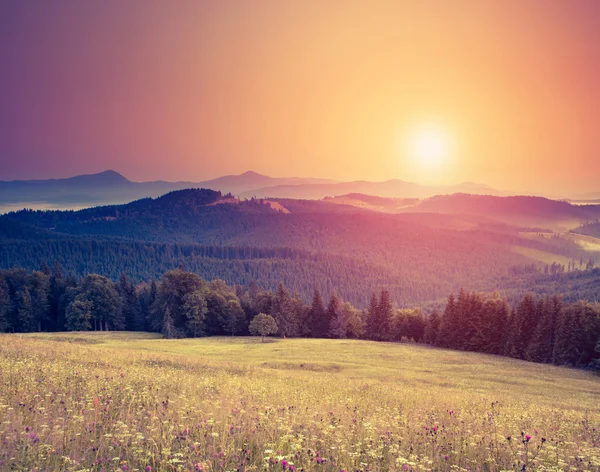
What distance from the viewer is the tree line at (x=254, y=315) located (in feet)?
238

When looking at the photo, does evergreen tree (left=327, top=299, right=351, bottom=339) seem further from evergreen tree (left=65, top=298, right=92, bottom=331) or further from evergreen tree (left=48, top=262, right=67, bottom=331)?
evergreen tree (left=48, top=262, right=67, bottom=331)

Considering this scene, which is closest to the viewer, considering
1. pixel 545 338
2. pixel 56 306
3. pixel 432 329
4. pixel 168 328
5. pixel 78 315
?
pixel 545 338

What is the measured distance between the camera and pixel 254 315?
92.1 meters

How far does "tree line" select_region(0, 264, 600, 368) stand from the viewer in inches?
2852

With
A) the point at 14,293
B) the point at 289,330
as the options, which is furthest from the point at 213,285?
the point at 14,293

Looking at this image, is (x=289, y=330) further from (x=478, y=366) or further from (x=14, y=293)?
(x=14, y=293)

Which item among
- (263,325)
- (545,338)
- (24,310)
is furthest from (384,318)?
(24,310)

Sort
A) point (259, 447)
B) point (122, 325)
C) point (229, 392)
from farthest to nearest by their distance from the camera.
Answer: point (122, 325) < point (229, 392) < point (259, 447)

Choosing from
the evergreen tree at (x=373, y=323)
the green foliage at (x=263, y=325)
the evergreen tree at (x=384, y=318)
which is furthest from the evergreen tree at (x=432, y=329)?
the green foliage at (x=263, y=325)

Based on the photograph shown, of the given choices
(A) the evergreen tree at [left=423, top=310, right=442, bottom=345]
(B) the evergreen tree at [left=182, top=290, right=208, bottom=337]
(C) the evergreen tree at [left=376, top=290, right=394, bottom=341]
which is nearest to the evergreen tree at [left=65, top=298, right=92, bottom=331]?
(B) the evergreen tree at [left=182, top=290, right=208, bottom=337]

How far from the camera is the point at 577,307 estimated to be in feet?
216

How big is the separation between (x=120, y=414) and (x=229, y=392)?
17.7 feet

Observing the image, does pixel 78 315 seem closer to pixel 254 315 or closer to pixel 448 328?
pixel 254 315

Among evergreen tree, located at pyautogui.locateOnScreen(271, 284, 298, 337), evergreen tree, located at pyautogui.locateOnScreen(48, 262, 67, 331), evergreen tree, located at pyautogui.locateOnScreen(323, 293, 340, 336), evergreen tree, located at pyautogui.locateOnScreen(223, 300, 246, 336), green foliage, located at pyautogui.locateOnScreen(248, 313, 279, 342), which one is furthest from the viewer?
A: evergreen tree, located at pyautogui.locateOnScreen(48, 262, 67, 331)
